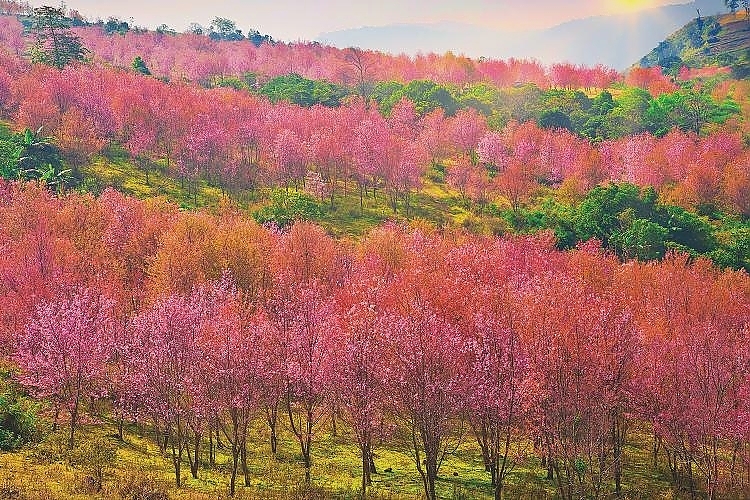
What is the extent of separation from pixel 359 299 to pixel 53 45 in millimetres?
108294

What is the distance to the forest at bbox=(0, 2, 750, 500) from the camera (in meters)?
29.1

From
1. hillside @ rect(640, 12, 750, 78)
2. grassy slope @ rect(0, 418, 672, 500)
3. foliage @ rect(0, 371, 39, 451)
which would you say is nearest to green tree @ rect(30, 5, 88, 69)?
foliage @ rect(0, 371, 39, 451)

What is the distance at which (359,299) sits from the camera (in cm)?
3950

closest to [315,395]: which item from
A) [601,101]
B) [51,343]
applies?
[51,343]

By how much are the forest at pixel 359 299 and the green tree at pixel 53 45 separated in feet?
2.57

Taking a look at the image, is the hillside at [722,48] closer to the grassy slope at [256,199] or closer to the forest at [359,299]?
the forest at [359,299]

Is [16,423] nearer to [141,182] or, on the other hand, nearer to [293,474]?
[293,474]

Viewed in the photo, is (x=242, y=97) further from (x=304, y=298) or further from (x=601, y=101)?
(x=304, y=298)

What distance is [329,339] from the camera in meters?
32.0

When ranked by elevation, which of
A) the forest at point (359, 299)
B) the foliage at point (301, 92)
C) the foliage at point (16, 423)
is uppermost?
the foliage at point (301, 92)

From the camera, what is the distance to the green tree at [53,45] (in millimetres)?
111300

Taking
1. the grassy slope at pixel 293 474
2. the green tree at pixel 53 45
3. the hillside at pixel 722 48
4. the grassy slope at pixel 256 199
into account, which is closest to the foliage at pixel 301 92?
the grassy slope at pixel 256 199

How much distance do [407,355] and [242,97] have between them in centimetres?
9930

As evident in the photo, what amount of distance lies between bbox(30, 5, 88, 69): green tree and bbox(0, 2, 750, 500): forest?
78 centimetres
